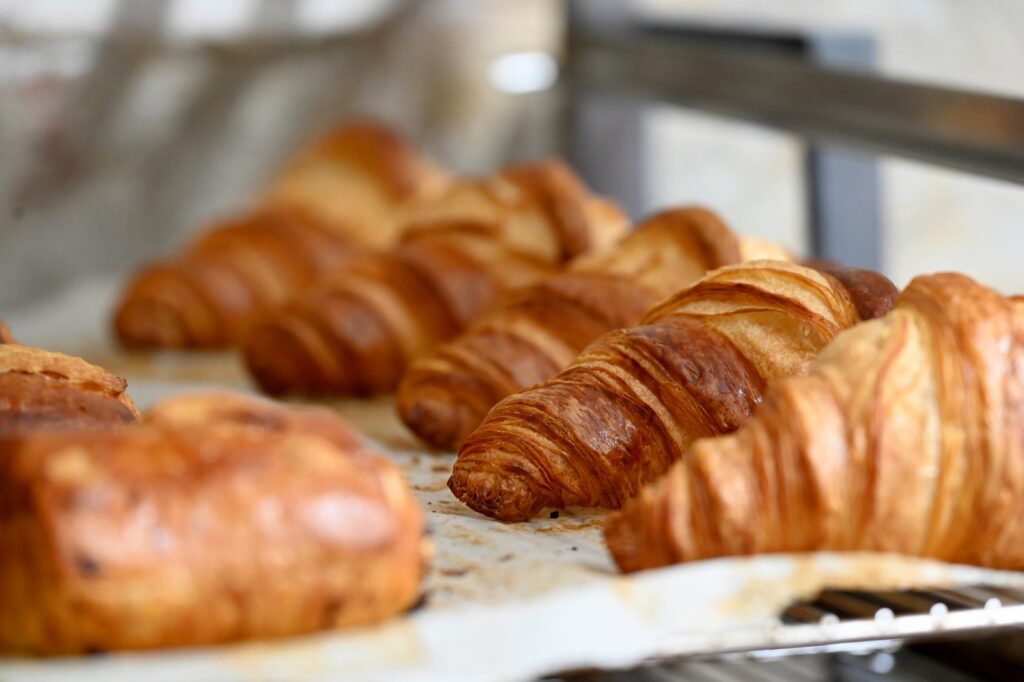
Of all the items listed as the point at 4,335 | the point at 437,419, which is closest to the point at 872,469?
the point at 437,419

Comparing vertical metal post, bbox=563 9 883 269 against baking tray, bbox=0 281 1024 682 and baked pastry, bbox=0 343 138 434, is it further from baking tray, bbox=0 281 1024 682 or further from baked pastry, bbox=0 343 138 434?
baked pastry, bbox=0 343 138 434

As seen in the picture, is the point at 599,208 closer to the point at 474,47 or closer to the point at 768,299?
the point at 768,299

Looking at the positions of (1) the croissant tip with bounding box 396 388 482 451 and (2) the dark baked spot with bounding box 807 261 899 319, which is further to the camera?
(1) the croissant tip with bounding box 396 388 482 451

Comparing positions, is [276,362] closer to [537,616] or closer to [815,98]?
[815,98]

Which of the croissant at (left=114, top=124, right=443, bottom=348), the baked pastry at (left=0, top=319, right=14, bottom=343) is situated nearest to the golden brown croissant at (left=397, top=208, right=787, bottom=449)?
the baked pastry at (left=0, top=319, right=14, bottom=343)

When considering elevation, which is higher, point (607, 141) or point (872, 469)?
point (607, 141)

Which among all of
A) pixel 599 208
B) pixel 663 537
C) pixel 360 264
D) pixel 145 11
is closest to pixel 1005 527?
pixel 663 537

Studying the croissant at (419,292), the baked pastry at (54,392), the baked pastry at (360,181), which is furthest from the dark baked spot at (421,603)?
the baked pastry at (360,181)
